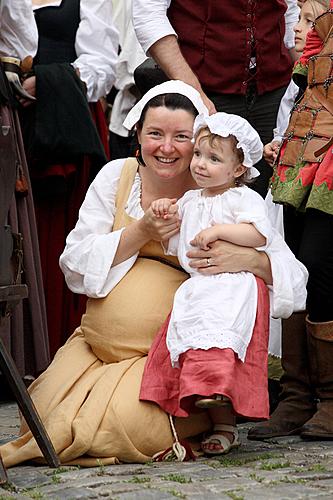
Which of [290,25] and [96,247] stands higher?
[290,25]

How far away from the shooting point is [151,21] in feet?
16.4

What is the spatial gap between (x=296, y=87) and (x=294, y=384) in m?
1.28

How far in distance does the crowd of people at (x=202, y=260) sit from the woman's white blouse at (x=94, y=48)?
93 centimetres

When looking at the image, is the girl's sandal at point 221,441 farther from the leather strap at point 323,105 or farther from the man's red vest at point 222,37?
the man's red vest at point 222,37

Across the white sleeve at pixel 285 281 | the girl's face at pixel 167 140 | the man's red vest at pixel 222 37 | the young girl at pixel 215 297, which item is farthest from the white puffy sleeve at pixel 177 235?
the man's red vest at pixel 222 37

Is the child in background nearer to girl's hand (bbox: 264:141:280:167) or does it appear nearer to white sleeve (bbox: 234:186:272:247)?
girl's hand (bbox: 264:141:280:167)

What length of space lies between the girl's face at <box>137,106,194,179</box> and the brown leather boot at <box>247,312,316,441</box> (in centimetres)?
75

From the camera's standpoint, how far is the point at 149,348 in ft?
13.9

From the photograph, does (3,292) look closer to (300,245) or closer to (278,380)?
(300,245)

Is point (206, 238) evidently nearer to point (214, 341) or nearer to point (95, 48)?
point (214, 341)

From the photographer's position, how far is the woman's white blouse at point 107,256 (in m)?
4.11

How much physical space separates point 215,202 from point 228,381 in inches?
26.2

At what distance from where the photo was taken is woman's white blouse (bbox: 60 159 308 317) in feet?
13.5

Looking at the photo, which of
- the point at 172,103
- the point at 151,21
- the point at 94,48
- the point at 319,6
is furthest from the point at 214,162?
the point at 94,48
